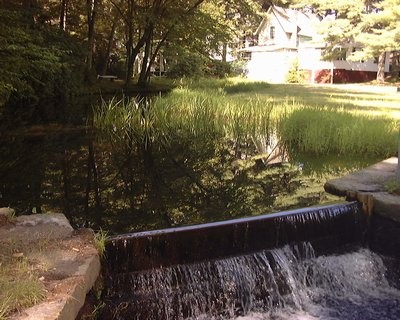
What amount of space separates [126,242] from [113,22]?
19952 millimetres

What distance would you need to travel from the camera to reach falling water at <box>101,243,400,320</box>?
3.70 meters

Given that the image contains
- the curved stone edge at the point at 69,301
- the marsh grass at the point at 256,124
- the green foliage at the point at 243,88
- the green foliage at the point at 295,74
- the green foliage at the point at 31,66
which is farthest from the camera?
the green foliage at the point at 295,74

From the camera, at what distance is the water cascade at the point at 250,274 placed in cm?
374

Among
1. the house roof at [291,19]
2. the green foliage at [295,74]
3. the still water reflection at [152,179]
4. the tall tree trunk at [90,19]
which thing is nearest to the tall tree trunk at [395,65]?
the green foliage at [295,74]

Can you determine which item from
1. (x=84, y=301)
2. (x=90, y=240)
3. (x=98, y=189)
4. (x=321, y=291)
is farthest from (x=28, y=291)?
(x=98, y=189)

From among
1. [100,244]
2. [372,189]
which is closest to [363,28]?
[372,189]

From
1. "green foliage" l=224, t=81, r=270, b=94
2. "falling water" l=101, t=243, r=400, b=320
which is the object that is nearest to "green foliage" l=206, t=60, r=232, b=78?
"green foliage" l=224, t=81, r=270, b=94

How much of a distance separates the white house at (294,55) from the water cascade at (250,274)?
2474 cm

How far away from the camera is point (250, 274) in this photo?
4070 millimetres

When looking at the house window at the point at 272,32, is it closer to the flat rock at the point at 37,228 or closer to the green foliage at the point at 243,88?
the green foliage at the point at 243,88

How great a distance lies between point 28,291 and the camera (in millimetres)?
2545

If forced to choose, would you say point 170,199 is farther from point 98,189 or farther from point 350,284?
point 350,284

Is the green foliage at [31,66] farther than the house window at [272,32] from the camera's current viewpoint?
No

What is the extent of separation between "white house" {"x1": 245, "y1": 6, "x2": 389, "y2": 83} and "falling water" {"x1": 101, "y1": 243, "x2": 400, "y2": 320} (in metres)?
24.9
